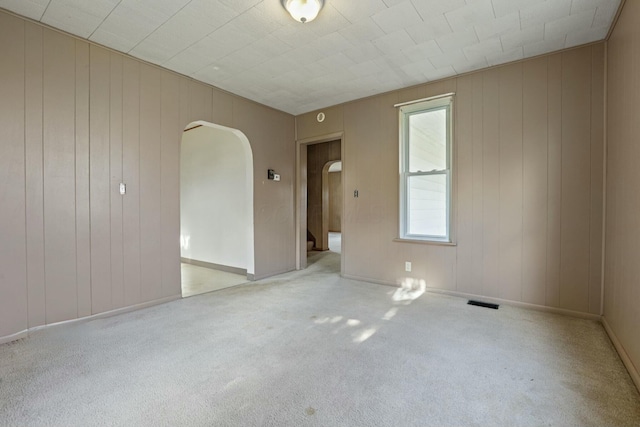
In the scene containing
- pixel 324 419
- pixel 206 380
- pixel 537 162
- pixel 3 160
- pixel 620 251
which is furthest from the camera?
pixel 537 162

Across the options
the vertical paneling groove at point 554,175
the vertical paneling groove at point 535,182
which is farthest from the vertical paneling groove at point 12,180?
the vertical paneling groove at point 554,175

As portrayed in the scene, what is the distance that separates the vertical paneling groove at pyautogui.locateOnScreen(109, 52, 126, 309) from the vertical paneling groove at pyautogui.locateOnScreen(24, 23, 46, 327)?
52 centimetres

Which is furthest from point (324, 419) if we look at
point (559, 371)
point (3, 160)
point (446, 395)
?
point (3, 160)

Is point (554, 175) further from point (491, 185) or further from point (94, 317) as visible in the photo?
point (94, 317)

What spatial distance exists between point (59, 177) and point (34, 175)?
0.17m

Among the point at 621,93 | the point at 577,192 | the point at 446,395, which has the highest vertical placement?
the point at 621,93

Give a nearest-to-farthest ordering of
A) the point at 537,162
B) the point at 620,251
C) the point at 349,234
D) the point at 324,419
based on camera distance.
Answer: the point at 324,419 → the point at 620,251 → the point at 537,162 → the point at 349,234

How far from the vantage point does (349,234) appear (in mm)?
4531

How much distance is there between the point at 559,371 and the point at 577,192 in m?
1.80

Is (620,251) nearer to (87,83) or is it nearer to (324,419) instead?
(324,419)

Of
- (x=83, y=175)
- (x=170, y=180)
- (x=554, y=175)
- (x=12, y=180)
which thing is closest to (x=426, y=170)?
(x=554, y=175)

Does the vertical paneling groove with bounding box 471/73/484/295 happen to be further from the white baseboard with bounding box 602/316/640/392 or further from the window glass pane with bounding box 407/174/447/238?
the white baseboard with bounding box 602/316/640/392

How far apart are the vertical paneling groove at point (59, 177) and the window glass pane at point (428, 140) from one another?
374cm

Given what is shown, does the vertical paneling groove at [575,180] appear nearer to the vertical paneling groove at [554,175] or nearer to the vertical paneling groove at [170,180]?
the vertical paneling groove at [554,175]
